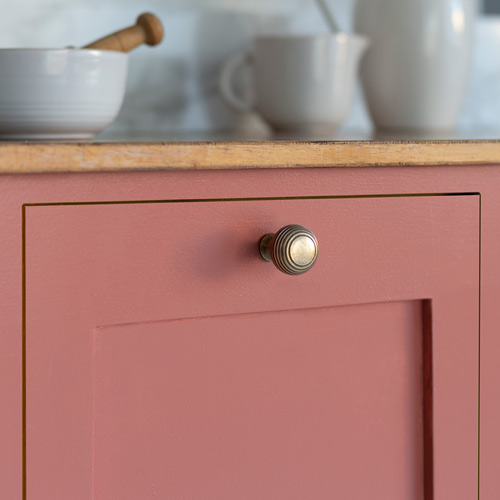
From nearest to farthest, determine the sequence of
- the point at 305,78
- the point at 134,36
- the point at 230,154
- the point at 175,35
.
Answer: the point at 230,154 < the point at 134,36 < the point at 305,78 < the point at 175,35

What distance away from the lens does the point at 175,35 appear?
3.13ft

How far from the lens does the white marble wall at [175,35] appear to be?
2.90 feet

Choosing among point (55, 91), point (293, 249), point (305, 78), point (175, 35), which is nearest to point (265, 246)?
point (293, 249)

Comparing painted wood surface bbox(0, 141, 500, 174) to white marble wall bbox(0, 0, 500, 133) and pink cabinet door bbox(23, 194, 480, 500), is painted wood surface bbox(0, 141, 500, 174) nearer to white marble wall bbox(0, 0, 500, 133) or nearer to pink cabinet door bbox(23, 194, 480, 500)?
pink cabinet door bbox(23, 194, 480, 500)

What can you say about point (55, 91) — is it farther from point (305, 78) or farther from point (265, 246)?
point (305, 78)

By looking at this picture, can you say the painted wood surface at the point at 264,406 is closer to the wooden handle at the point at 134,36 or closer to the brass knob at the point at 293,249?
the brass knob at the point at 293,249

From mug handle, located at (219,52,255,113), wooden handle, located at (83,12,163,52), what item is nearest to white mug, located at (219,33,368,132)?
mug handle, located at (219,52,255,113)

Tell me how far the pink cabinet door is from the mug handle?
372mm

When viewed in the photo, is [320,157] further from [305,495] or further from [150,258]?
[305,495]

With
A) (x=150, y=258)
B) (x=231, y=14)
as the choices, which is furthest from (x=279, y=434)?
(x=231, y=14)

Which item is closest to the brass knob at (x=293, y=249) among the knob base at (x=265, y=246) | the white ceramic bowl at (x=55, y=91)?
the knob base at (x=265, y=246)

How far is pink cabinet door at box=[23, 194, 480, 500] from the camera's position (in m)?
0.49

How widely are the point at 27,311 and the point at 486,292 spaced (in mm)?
375

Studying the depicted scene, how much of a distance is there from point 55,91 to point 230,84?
37 centimetres
